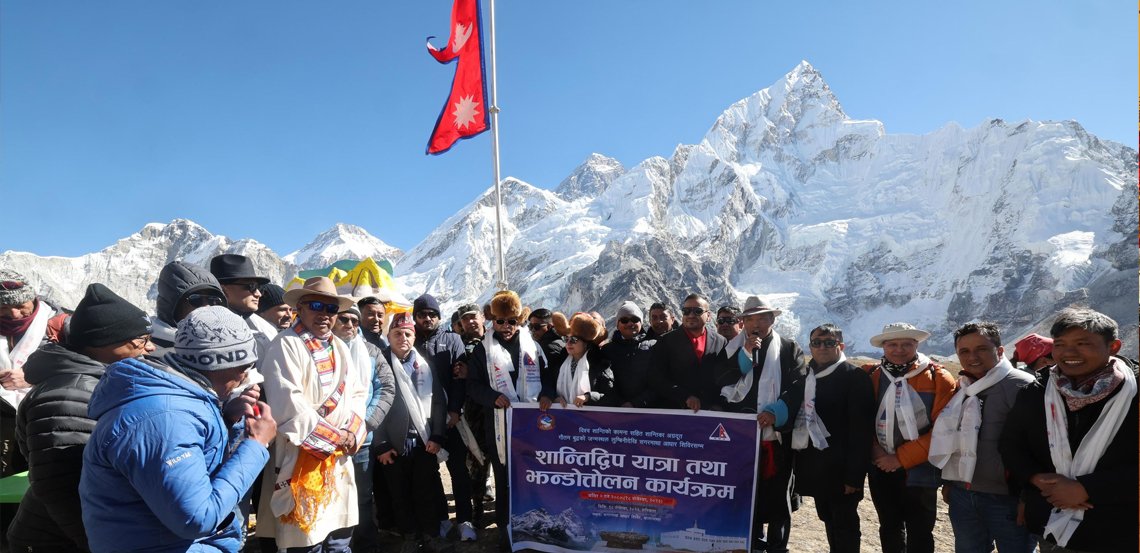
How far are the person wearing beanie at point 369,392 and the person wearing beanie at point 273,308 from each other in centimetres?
128

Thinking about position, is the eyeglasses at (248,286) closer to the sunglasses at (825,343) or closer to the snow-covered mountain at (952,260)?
the sunglasses at (825,343)

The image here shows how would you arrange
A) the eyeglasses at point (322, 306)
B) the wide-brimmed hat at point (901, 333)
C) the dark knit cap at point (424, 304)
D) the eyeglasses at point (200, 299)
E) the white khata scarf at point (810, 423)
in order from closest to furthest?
the eyeglasses at point (322, 306) → the eyeglasses at point (200, 299) → the wide-brimmed hat at point (901, 333) → the white khata scarf at point (810, 423) → the dark knit cap at point (424, 304)

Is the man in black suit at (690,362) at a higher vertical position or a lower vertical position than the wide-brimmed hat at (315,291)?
lower

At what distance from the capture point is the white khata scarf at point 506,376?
190 inches

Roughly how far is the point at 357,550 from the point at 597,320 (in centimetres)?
275

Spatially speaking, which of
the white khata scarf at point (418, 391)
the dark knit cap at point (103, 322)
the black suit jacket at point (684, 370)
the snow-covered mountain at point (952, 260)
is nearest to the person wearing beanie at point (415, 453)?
the white khata scarf at point (418, 391)

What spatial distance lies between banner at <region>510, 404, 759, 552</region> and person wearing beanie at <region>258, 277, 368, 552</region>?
4.96ft

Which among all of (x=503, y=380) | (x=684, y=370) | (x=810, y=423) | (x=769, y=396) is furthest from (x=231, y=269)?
(x=810, y=423)

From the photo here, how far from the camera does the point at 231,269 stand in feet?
15.5

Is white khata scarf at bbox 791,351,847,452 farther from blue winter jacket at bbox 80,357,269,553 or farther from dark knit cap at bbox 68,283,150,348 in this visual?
dark knit cap at bbox 68,283,150,348

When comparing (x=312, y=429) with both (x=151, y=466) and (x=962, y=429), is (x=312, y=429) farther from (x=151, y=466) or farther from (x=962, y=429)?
(x=962, y=429)

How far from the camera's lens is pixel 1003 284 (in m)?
156

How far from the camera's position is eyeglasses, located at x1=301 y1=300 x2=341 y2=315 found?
3754 mm

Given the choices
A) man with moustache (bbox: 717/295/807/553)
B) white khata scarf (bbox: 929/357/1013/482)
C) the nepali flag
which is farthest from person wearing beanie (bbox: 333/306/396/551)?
the nepali flag
